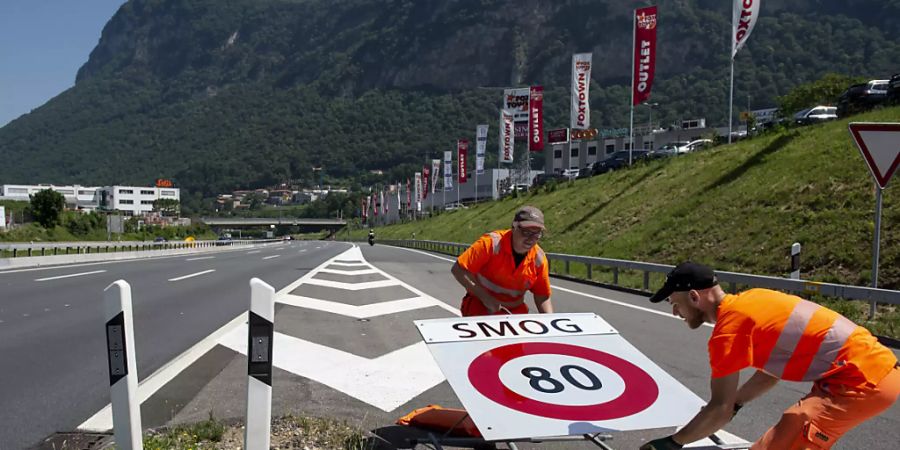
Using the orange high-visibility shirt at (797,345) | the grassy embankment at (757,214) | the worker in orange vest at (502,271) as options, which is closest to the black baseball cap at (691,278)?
the orange high-visibility shirt at (797,345)

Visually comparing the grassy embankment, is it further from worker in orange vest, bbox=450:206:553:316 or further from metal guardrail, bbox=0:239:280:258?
metal guardrail, bbox=0:239:280:258

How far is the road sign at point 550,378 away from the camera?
3428 mm

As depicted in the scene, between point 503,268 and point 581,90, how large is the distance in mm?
30229

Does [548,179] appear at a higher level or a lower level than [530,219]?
higher

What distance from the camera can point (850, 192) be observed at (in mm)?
15539

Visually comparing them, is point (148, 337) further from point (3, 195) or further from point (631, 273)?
point (3, 195)

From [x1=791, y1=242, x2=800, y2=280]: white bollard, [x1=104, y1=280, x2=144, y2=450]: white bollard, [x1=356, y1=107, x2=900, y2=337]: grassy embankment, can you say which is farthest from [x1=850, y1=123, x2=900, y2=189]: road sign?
[x1=104, y1=280, x2=144, y2=450]: white bollard

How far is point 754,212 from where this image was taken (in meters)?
17.7

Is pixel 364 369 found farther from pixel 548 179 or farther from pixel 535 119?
pixel 548 179

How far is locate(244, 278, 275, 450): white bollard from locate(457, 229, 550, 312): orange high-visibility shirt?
185 centimetres

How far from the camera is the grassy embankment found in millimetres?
13258

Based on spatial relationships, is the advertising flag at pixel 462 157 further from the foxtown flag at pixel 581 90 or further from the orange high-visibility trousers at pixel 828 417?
the orange high-visibility trousers at pixel 828 417

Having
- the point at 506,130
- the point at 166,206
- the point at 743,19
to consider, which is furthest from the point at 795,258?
the point at 166,206

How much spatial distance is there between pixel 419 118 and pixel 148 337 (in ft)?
619
